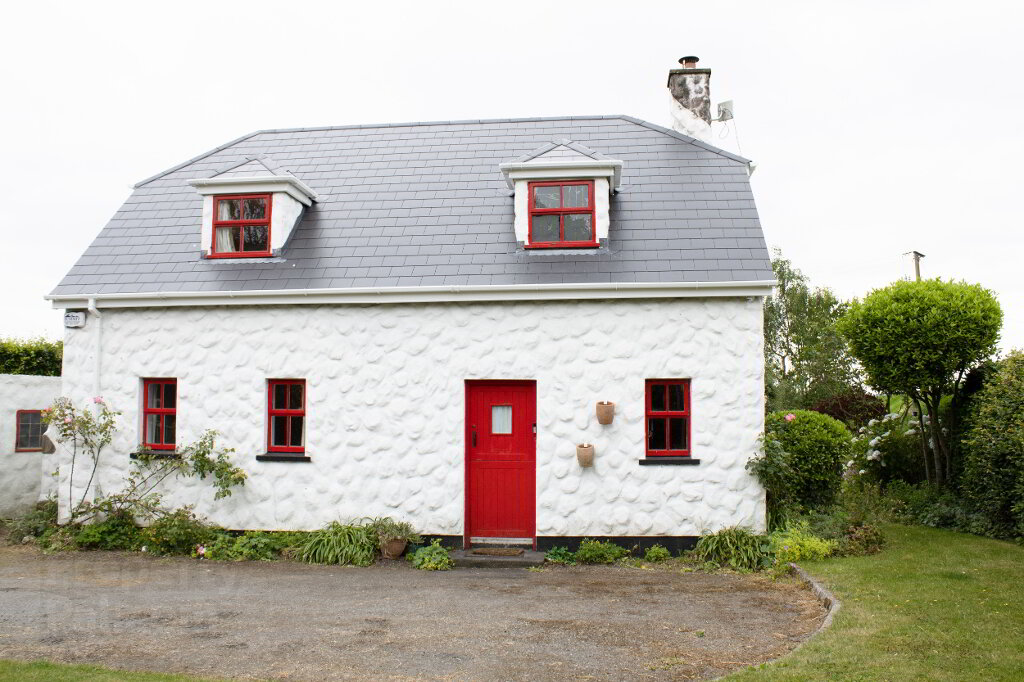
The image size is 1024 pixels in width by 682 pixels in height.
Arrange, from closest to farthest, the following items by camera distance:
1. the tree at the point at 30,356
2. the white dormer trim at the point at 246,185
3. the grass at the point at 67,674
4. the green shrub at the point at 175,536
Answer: the grass at the point at 67,674 < the green shrub at the point at 175,536 < the white dormer trim at the point at 246,185 < the tree at the point at 30,356

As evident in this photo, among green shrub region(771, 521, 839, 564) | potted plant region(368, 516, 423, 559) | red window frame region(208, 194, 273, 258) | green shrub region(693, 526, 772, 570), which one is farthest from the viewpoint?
red window frame region(208, 194, 273, 258)

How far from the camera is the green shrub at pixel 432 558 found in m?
10.4

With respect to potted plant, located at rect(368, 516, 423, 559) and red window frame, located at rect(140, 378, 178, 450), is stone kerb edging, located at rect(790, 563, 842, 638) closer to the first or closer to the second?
potted plant, located at rect(368, 516, 423, 559)

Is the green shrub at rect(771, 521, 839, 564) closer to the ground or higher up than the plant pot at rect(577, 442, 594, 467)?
closer to the ground

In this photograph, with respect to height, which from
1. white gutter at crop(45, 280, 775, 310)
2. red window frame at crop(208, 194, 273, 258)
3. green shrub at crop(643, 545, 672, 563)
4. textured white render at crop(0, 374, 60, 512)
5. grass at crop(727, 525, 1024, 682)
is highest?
red window frame at crop(208, 194, 273, 258)

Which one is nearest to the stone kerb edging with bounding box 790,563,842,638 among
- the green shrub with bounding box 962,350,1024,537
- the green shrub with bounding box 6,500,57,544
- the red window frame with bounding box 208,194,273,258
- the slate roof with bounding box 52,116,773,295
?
the green shrub with bounding box 962,350,1024,537

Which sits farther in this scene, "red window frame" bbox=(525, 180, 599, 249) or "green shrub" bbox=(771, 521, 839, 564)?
"red window frame" bbox=(525, 180, 599, 249)

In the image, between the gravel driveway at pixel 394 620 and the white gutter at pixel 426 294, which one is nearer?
the gravel driveway at pixel 394 620

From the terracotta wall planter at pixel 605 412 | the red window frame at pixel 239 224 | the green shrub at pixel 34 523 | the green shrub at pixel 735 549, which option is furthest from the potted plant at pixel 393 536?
the green shrub at pixel 34 523

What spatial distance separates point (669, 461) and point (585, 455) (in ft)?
4.01

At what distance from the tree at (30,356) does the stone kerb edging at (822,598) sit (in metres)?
14.7

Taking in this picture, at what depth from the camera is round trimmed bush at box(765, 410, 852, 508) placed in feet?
37.0

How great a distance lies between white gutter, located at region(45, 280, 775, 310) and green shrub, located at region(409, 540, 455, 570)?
3.59 m

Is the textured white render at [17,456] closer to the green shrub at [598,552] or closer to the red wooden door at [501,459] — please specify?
the red wooden door at [501,459]
